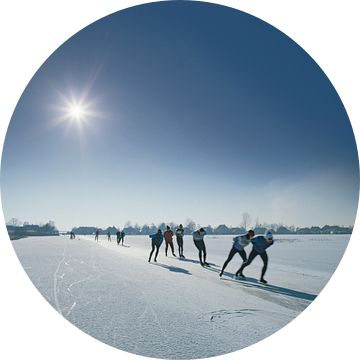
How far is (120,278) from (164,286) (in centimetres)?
165

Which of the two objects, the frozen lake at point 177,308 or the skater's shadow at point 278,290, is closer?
the frozen lake at point 177,308

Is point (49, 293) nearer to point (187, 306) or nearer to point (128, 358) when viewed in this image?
point (128, 358)

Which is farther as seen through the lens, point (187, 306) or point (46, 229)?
point (46, 229)

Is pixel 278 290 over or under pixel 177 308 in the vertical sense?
under

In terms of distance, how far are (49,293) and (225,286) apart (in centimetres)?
421

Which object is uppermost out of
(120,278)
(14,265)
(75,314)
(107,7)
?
(107,7)

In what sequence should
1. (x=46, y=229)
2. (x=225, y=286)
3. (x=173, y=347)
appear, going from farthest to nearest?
(x=46, y=229)
(x=225, y=286)
(x=173, y=347)

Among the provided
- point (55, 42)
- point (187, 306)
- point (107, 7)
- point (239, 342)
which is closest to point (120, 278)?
point (187, 306)

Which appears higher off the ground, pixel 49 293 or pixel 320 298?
pixel 320 298

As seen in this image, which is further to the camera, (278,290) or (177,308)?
(278,290)

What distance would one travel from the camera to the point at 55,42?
3375mm

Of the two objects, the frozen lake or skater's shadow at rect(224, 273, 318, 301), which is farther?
skater's shadow at rect(224, 273, 318, 301)

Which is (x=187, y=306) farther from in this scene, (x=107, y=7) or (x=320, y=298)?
(x=107, y=7)

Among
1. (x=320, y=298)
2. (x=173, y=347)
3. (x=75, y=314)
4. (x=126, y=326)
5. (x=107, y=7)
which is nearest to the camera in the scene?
(x=173, y=347)
